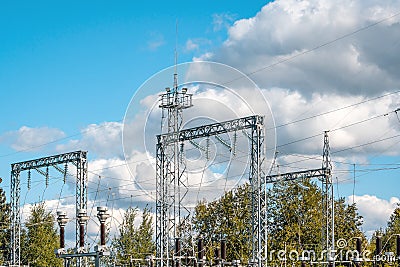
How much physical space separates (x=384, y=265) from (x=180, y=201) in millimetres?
18616

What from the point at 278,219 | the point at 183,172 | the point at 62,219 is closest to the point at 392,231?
the point at 278,219

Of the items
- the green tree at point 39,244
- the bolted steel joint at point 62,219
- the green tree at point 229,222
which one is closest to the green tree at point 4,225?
the green tree at point 39,244

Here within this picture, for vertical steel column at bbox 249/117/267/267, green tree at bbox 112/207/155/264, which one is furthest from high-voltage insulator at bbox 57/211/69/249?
green tree at bbox 112/207/155/264

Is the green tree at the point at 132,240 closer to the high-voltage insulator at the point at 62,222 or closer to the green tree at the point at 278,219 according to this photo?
the green tree at the point at 278,219

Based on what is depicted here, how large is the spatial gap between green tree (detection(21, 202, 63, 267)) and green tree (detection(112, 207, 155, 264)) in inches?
253

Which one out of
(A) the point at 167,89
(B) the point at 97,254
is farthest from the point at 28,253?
(B) the point at 97,254

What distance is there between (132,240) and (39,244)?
9.74 m

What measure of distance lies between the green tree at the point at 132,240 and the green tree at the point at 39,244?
6438 millimetres

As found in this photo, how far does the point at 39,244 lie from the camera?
6294 cm

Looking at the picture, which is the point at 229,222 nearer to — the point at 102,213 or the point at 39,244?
the point at 39,244

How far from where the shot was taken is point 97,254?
19578 millimetres

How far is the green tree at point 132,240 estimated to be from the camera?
58.1m

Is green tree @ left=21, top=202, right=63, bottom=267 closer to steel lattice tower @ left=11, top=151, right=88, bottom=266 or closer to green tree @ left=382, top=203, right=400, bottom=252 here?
steel lattice tower @ left=11, top=151, right=88, bottom=266

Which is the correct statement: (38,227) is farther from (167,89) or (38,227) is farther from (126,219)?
(167,89)
